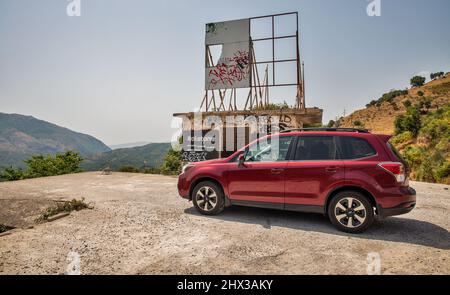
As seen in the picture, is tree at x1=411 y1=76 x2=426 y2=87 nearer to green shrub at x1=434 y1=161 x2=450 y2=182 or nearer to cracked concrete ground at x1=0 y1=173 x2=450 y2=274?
green shrub at x1=434 y1=161 x2=450 y2=182

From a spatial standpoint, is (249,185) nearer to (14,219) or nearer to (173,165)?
(14,219)

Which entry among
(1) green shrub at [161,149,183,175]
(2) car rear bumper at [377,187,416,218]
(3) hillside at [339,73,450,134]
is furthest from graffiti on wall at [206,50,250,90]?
(3) hillside at [339,73,450,134]

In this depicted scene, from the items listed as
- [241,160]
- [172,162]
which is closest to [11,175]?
[172,162]

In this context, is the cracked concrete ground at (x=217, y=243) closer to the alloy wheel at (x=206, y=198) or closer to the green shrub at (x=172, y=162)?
the alloy wheel at (x=206, y=198)

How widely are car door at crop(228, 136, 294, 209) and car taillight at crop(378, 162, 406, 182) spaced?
5.39 feet

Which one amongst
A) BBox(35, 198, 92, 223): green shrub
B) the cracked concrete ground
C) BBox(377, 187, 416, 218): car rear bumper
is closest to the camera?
the cracked concrete ground

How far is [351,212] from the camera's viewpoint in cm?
443

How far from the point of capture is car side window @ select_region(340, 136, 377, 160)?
4.49 metres

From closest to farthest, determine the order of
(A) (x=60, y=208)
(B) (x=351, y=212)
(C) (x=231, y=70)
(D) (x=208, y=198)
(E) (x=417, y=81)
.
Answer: (B) (x=351, y=212) < (D) (x=208, y=198) < (A) (x=60, y=208) < (C) (x=231, y=70) < (E) (x=417, y=81)

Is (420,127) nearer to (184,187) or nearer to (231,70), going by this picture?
(231,70)

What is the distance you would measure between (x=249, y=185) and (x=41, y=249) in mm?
3503

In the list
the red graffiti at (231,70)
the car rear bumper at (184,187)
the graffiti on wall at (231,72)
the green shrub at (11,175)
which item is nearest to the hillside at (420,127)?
the graffiti on wall at (231,72)

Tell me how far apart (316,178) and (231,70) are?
960 cm

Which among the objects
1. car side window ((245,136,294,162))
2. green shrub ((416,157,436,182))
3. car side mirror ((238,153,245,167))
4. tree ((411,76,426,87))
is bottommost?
green shrub ((416,157,436,182))
